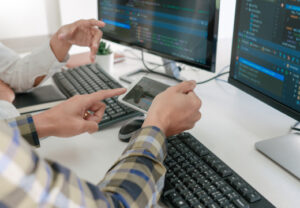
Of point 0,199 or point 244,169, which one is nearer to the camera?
point 0,199

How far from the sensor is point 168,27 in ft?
3.63

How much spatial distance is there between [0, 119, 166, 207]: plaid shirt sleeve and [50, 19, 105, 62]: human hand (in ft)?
2.04

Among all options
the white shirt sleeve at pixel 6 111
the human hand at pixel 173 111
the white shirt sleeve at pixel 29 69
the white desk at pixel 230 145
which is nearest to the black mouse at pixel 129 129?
the white desk at pixel 230 145

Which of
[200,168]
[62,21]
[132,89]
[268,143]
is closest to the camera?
[200,168]

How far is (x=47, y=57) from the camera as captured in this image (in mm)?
1133

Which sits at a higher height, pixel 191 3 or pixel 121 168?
pixel 191 3

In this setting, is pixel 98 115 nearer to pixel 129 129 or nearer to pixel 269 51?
pixel 129 129

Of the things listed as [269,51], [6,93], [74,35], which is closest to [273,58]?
[269,51]

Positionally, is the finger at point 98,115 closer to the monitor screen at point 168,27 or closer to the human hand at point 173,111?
the human hand at point 173,111

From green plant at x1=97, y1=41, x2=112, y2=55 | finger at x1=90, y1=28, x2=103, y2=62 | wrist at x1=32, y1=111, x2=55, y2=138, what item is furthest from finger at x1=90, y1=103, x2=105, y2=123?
green plant at x1=97, y1=41, x2=112, y2=55

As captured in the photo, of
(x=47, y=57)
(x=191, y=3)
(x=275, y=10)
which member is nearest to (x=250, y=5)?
(x=275, y=10)

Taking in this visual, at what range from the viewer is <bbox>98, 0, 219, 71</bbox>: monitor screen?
39.6 inches

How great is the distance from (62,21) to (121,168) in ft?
7.13

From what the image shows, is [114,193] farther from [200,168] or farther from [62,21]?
[62,21]
